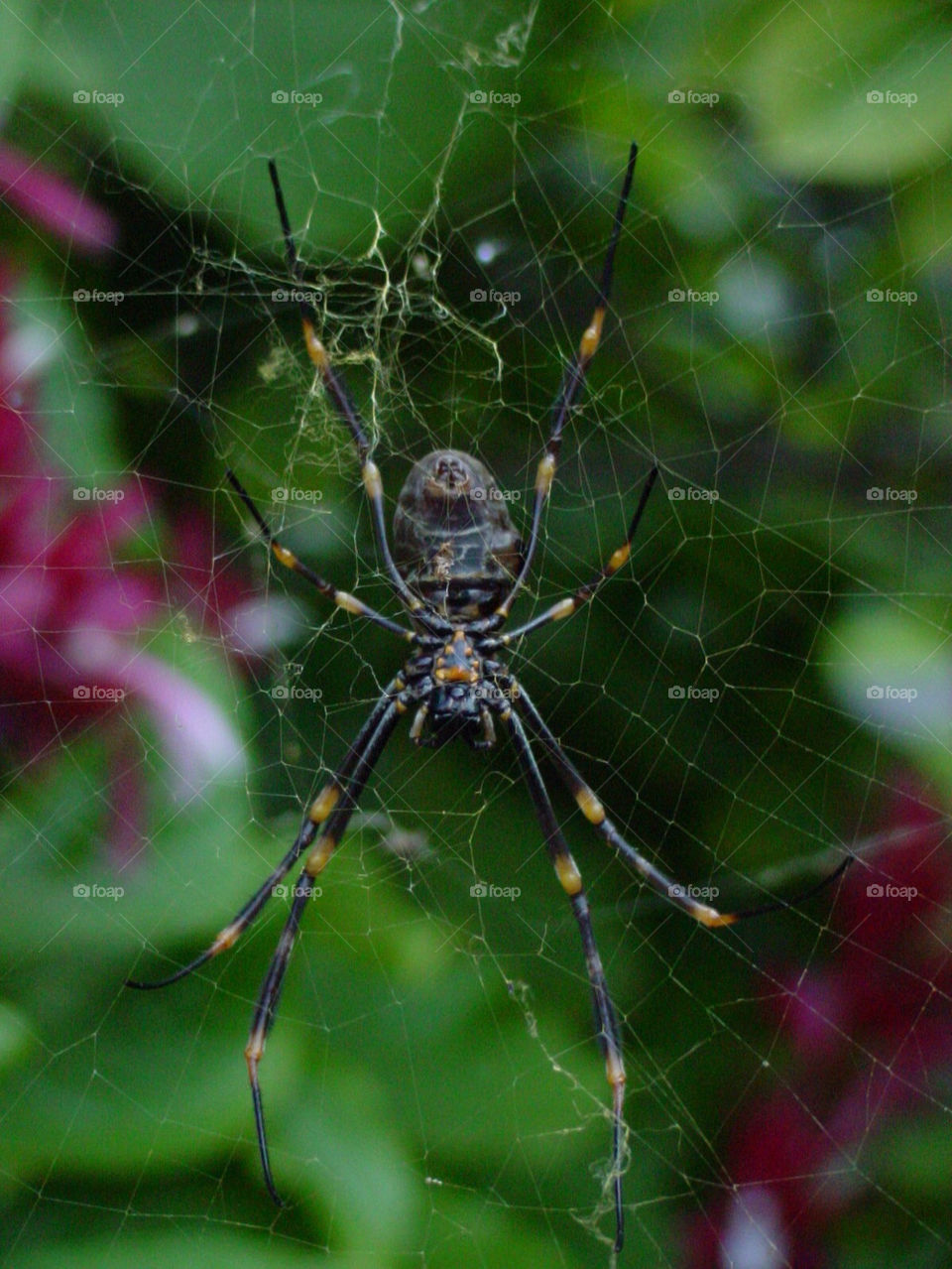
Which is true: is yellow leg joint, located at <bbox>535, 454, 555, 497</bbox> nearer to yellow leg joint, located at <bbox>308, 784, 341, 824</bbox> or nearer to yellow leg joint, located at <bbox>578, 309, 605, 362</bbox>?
yellow leg joint, located at <bbox>578, 309, 605, 362</bbox>

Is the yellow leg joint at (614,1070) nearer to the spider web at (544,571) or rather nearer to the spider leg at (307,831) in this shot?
the spider web at (544,571)

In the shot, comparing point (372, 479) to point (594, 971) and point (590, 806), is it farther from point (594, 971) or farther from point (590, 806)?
point (594, 971)

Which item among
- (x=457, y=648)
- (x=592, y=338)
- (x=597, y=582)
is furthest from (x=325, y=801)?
(x=592, y=338)

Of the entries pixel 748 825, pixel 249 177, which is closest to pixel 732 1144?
pixel 748 825

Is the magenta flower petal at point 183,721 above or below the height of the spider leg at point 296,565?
below

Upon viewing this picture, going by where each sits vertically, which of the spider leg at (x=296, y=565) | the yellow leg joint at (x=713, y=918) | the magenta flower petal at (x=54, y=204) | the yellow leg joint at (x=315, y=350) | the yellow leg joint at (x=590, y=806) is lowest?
the yellow leg joint at (x=713, y=918)

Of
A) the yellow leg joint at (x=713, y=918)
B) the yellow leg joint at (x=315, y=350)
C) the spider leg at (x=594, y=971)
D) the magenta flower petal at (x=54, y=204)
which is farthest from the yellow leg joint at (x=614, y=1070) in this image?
the magenta flower petal at (x=54, y=204)

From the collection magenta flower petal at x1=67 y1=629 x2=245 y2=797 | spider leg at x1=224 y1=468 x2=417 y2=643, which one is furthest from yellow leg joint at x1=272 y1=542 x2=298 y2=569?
magenta flower petal at x1=67 y1=629 x2=245 y2=797
